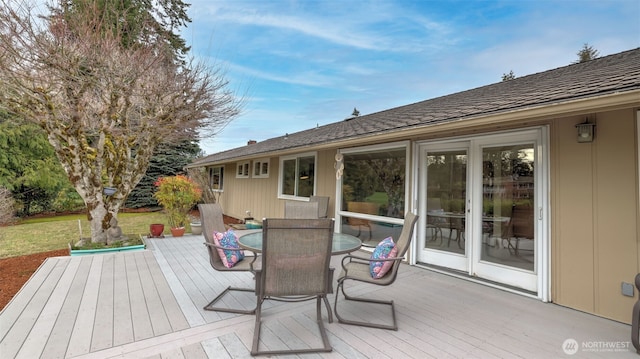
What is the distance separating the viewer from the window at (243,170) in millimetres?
10977

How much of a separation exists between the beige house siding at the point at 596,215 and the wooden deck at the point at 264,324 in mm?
277

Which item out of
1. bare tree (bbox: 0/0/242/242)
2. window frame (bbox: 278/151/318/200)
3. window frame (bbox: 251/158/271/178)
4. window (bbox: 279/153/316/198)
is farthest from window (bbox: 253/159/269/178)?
bare tree (bbox: 0/0/242/242)

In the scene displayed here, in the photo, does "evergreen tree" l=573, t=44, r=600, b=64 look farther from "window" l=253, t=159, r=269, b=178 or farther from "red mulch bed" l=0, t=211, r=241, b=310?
"red mulch bed" l=0, t=211, r=241, b=310

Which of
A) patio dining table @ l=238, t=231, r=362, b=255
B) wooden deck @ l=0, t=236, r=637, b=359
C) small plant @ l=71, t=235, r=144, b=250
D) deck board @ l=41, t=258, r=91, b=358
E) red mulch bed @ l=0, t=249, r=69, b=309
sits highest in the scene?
patio dining table @ l=238, t=231, r=362, b=255

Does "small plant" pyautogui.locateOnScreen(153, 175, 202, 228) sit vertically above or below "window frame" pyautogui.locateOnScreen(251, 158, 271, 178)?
below

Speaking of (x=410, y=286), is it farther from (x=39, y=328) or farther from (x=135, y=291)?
(x=39, y=328)

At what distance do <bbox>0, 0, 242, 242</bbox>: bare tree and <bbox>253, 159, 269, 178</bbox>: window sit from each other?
104 inches

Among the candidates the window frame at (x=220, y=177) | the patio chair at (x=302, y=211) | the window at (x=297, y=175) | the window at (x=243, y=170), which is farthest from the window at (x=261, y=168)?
the patio chair at (x=302, y=211)

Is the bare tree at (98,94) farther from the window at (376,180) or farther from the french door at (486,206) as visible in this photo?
the french door at (486,206)

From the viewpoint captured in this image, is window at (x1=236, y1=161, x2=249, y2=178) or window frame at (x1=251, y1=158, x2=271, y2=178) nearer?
window frame at (x1=251, y1=158, x2=271, y2=178)

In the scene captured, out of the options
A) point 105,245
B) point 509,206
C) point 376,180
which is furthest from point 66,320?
point 509,206

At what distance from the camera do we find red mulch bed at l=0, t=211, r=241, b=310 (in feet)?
12.0

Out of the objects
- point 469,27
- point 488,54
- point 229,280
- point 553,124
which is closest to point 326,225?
point 229,280

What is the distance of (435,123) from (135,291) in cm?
427
